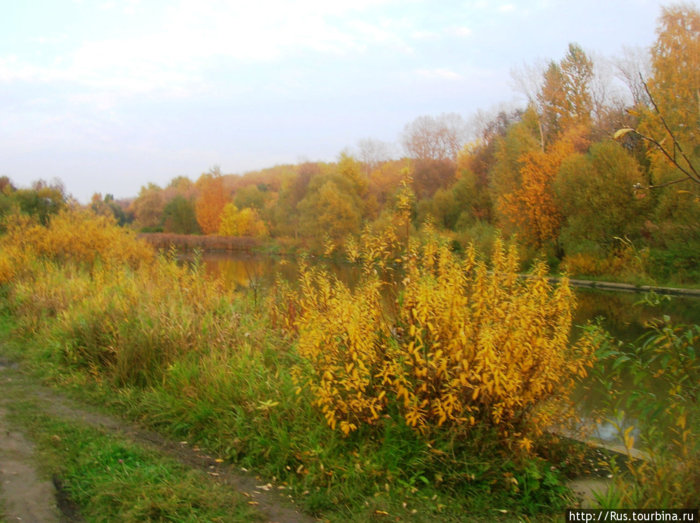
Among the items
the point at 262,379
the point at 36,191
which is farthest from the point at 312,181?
the point at 262,379

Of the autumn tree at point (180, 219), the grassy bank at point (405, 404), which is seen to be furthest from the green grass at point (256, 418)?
the autumn tree at point (180, 219)

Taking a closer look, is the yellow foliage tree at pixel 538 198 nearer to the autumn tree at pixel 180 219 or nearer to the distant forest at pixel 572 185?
the distant forest at pixel 572 185

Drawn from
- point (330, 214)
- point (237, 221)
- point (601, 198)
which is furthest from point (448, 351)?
point (237, 221)

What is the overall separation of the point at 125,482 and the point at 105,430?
1.36 m

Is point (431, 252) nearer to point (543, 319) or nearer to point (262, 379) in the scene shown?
point (543, 319)

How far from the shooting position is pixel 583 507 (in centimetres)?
378

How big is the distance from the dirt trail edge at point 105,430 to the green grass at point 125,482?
12cm

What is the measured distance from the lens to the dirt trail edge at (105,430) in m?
3.81

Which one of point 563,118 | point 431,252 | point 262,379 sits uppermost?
point 563,118

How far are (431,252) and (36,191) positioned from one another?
28.5 metres

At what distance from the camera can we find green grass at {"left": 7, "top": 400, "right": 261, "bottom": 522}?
3.70m

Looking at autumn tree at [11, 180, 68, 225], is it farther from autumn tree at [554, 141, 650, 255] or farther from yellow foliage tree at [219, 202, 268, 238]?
yellow foliage tree at [219, 202, 268, 238]

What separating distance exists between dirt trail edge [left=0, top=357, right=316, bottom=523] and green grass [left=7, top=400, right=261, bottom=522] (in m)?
0.12

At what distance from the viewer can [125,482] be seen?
4.03 meters
